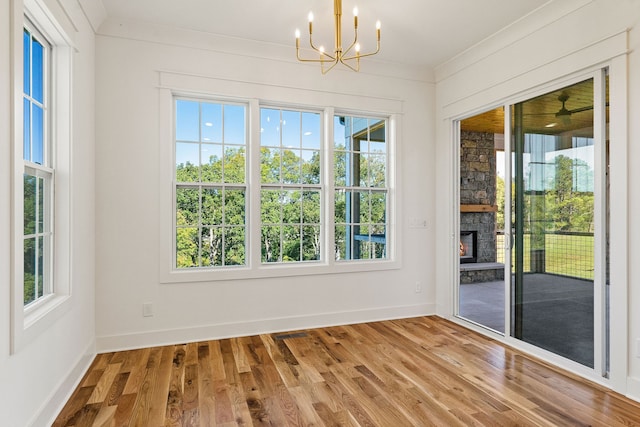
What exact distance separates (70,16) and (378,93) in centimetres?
293

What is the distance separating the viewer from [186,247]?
3.59m

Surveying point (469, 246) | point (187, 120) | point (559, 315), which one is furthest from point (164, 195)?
point (469, 246)

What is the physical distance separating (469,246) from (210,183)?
5397 millimetres

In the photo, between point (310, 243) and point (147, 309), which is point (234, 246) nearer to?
point (310, 243)

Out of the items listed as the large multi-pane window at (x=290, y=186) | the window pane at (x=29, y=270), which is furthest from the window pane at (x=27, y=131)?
the large multi-pane window at (x=290, y=186)

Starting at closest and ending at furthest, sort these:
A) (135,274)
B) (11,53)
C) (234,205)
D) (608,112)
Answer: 1. (11,53)
2. (608,112)
3. (135,274)
4. (234,205)

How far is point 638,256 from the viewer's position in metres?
2.42

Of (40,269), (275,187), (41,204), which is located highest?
(275,187)

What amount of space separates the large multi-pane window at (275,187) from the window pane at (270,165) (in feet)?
0.03

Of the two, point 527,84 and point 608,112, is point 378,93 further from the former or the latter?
point 608,112

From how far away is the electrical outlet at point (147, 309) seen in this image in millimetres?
3357

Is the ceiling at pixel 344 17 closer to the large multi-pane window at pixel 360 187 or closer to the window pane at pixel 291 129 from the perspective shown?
the window pane at pixel 291 129

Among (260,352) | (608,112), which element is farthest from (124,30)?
(608,112)

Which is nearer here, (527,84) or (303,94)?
(527,84)
